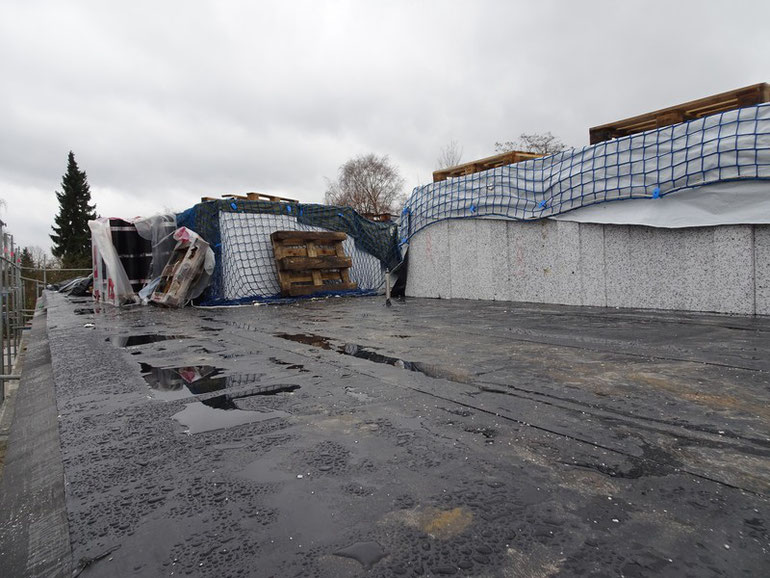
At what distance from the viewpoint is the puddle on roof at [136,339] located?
17.3 ft

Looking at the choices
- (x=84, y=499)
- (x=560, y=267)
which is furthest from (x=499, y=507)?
(x=560, y=267)

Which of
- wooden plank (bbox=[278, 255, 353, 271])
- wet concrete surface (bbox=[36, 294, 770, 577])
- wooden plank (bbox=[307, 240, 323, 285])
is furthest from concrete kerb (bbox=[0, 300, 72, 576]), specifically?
wooden plank (bbox=[307, 240, 323, 285])

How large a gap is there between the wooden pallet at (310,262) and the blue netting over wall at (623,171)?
119 inches

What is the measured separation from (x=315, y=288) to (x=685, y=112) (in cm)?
814

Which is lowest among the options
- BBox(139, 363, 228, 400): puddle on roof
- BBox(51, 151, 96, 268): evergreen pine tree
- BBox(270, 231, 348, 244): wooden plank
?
BBox(139, 363, 228, 400): puddle on roof

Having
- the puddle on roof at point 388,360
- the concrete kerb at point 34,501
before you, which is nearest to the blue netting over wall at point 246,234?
the puddle on roof at point 388,360

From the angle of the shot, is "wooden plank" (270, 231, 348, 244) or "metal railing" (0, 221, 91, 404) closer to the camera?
"metal railing" (0, 221, 91, 404)

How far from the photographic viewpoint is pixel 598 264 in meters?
7.51

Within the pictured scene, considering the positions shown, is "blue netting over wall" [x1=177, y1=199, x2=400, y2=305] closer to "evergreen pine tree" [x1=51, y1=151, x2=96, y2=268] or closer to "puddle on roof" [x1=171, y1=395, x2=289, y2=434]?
"puddle on roof" [x1=171, y1=395, x2=289, y2=434]

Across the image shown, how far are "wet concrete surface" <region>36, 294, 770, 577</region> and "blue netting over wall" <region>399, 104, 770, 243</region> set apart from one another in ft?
9.98

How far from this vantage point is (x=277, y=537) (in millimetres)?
1369

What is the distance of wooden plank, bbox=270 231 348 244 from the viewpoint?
11133mm

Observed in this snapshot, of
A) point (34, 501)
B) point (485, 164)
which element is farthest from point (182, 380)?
point (485, 164)

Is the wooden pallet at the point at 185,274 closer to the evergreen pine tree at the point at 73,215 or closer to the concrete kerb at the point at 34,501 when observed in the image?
the concrete kerb at the point at 34,501
